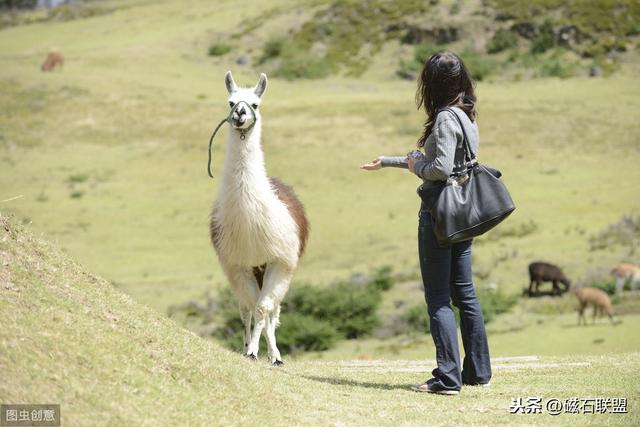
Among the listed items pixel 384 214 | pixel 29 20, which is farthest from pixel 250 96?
pixel 29 20

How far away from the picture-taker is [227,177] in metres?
8.65

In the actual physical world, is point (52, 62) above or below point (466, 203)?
below

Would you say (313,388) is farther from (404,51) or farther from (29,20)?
(29,20)

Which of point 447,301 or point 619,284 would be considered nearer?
point 447,301

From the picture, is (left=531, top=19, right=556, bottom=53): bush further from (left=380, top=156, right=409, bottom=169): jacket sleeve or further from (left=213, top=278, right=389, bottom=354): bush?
(left=380, top=156, right=409, bottom=169): jacket sleeve

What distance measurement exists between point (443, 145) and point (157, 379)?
94.0 inches

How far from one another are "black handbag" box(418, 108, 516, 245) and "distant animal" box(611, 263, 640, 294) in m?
13.4

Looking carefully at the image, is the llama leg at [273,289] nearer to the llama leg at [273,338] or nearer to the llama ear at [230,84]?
the llama leg at [273,338]

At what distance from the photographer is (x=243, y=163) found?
862 cm

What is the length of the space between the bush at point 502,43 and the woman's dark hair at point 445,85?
4907cm

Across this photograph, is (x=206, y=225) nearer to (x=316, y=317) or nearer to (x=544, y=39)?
(x=316, y=317)

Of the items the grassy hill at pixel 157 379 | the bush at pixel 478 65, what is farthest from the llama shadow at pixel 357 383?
the bush at pixel 478 65

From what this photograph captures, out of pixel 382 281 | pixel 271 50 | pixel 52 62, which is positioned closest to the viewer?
pixel 382 281

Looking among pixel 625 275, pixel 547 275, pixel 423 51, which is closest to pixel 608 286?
pixel 625 275
